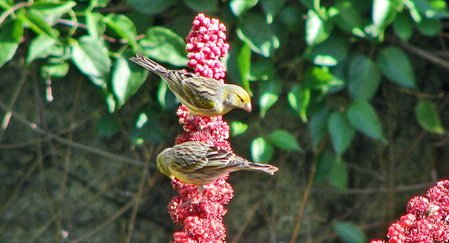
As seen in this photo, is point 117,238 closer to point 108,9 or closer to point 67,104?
point 67,104

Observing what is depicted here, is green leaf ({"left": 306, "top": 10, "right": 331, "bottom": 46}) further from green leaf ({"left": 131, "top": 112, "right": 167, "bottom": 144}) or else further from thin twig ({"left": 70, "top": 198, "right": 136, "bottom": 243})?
thin twig ({"left": 70, "top": 198, "right": 136, "bottom": 243})

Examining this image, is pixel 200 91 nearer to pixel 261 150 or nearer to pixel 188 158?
pixel 188 158

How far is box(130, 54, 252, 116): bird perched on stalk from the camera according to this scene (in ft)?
8.13

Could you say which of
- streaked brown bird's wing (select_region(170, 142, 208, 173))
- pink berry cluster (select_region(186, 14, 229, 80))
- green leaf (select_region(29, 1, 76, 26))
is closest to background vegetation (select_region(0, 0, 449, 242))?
green leaf (select_region(29, 1, 76, 26))

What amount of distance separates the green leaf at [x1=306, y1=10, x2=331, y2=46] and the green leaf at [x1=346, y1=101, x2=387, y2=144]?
1.45 ft

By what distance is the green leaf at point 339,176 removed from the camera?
5023 millimetres

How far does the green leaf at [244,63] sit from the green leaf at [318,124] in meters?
0.51

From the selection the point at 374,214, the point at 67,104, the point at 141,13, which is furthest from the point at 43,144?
the point at 374,214

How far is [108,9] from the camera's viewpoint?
465cm

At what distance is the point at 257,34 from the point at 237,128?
1.78 feet

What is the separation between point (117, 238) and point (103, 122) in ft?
2.50

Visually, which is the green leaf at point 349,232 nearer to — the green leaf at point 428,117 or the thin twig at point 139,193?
the green leaf at point 428,117

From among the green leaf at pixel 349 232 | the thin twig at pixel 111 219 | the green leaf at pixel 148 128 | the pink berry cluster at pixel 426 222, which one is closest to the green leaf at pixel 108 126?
the green leaf at pixel 148 128

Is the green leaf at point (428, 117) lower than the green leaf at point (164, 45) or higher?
higher
